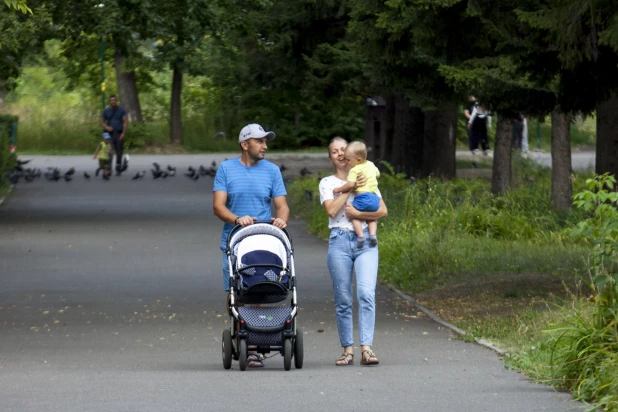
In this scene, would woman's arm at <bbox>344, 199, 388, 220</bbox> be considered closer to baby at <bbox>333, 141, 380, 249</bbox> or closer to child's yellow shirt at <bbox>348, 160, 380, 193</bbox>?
baby at <bbox>333, 141, 380, 249</bbox>

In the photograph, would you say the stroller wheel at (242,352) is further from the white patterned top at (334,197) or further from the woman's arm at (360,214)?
the woman's arm at (360,214)

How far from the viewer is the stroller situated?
31.1ft

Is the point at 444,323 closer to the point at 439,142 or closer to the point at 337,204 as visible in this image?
the point at 337,204

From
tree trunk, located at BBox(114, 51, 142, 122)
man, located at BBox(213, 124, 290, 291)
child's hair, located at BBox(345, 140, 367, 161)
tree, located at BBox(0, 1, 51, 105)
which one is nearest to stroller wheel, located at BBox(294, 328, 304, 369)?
man, located at BBox(213, 124, 290, 291)

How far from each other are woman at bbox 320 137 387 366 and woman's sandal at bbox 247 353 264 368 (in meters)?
0.60

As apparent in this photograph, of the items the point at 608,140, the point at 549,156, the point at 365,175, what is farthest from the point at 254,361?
the point at 549,156

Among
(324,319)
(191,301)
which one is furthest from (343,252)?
(191,301)

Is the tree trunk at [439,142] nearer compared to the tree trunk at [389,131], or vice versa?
the tree trunk at [439,142]

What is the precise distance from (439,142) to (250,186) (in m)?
19.0

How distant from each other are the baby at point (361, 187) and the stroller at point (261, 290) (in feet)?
1.92

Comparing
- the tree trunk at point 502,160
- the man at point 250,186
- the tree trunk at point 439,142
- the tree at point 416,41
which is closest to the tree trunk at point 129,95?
the tree trunk at point 439,142

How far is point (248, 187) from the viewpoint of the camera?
1012 cm

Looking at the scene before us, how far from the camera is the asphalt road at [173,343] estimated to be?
8.24 m

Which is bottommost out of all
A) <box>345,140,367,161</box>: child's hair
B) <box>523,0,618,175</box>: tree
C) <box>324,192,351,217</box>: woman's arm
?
<box>324,192,351,217</box>: woman's arm
